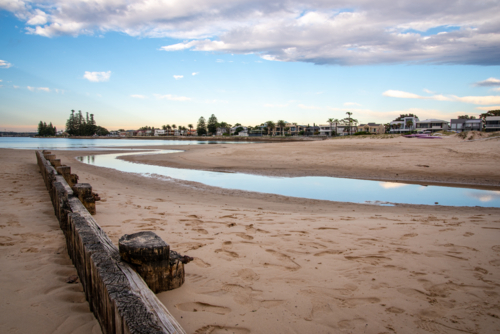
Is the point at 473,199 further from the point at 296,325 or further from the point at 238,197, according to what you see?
the point at 296,325

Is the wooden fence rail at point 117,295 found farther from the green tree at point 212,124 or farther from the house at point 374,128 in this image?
the green tree at point 212,124

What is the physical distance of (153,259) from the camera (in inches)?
94.3

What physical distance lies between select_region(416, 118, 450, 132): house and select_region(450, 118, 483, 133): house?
2998 millimetres

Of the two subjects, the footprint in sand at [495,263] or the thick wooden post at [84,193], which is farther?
the thick wooden post at [84,193]

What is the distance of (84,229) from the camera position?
279cm

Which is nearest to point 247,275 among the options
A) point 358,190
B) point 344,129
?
point 358,190

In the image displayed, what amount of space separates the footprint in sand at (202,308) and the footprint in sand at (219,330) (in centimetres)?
19

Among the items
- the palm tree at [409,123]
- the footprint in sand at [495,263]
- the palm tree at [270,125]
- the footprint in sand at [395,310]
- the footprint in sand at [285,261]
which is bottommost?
the footprint in sand at [495,263]

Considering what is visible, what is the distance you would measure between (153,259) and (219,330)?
801mm

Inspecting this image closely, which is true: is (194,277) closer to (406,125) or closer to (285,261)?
(285,261)

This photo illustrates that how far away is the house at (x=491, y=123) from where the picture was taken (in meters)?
91.4

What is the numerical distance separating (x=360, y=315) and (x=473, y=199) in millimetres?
10302

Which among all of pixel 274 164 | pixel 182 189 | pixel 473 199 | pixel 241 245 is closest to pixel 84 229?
pixel 241 245

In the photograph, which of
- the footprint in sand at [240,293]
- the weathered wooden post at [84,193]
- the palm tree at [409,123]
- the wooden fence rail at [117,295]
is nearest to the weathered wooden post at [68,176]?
the weathered wooden post at [84,193]
